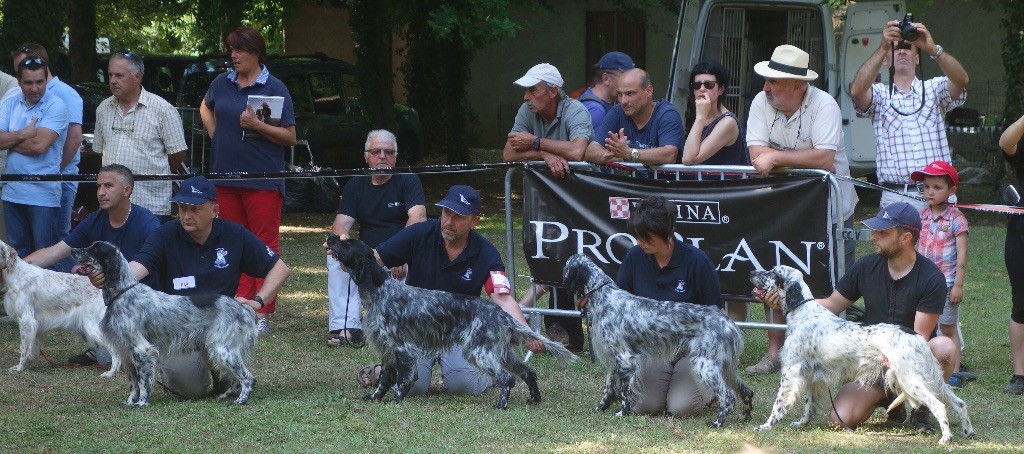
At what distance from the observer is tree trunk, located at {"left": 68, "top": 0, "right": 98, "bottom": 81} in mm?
20375

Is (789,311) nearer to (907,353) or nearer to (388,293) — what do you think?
(907,353)

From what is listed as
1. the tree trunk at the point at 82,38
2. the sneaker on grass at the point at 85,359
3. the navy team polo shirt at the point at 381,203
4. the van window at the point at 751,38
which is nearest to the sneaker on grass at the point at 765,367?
the navy team polo shirt at the point at 381,203

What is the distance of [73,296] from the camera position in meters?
7.23

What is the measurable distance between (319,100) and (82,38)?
510 centimetres

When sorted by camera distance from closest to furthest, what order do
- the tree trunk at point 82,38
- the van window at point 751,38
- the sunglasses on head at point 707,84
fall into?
1. the sunglasses on head at point 707,84
2. the van window at point 751,38
3. the tree trunk at point 82,38

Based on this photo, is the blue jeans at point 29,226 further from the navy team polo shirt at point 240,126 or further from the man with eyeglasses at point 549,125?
the man with eyeglasses at point 549,125

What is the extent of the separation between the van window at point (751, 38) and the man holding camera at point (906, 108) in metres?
6.06

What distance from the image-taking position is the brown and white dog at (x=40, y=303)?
23.5ft

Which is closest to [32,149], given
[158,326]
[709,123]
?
[158,326]

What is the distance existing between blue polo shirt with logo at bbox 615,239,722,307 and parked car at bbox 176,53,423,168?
11.4m

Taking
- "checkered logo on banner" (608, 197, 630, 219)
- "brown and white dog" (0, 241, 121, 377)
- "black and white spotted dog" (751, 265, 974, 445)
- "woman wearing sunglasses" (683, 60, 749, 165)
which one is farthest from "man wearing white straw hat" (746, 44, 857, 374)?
"brown and white dog" (0, 241, 121, 377)

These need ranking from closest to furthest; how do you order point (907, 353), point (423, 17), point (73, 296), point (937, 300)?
point (907, 353)
point (937, 300)
point (73, 296)
point (423, 17)

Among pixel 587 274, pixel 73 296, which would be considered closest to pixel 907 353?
pixel 587 274

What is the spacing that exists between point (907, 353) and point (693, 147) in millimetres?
2210
